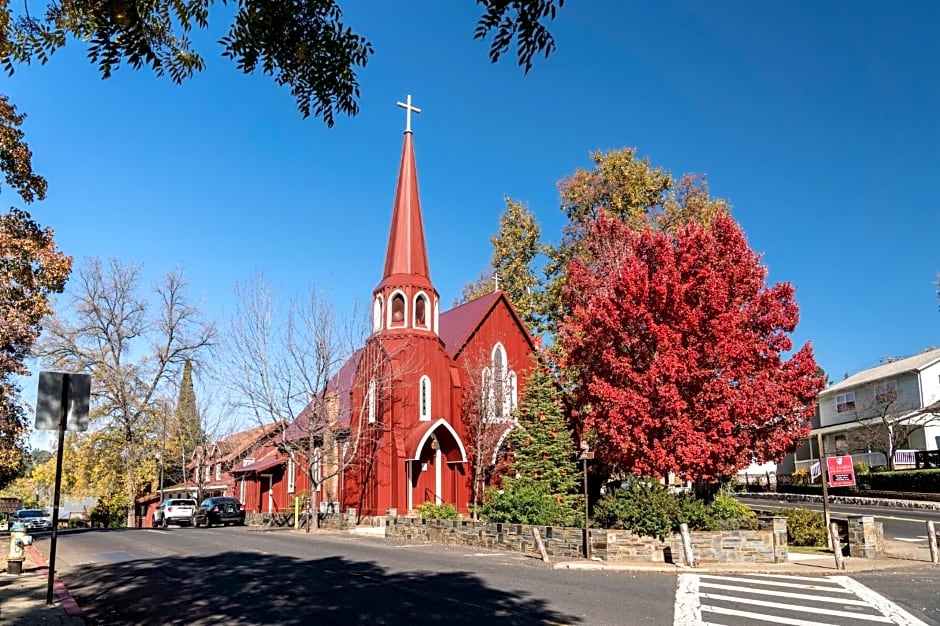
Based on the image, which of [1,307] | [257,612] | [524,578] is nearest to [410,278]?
[1,307]

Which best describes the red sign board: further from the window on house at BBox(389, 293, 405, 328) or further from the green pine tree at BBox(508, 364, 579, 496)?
the window on house at BBox(389, 293, 405, 328)

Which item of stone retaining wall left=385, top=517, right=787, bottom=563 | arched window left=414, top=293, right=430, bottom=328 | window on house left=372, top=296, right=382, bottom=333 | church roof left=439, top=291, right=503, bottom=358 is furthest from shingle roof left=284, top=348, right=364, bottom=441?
stone retaining wall left=385, top=517, right=787, bottom=563

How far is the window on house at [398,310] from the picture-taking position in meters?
31.9

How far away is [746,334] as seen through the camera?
64.8 ft

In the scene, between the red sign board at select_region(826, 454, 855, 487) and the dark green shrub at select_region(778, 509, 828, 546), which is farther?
the dark green shrub at select_region(778, 509, 828, 546)

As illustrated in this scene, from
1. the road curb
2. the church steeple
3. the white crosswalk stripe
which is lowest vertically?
the white crosswalk stripe

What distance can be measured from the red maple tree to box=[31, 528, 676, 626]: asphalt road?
5115 millimetres

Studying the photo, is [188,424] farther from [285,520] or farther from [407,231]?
[407,231]

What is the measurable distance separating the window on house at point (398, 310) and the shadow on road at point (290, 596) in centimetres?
1756

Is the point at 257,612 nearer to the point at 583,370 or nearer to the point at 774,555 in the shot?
the point at 774,555

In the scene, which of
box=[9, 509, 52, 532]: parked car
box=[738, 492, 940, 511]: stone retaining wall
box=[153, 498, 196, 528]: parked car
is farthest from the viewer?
box=[9, 509, 52, 532]: parked car

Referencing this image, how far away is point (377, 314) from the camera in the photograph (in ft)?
106

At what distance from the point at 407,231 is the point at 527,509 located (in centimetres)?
1635

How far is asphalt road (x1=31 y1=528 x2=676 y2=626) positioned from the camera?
965cm
